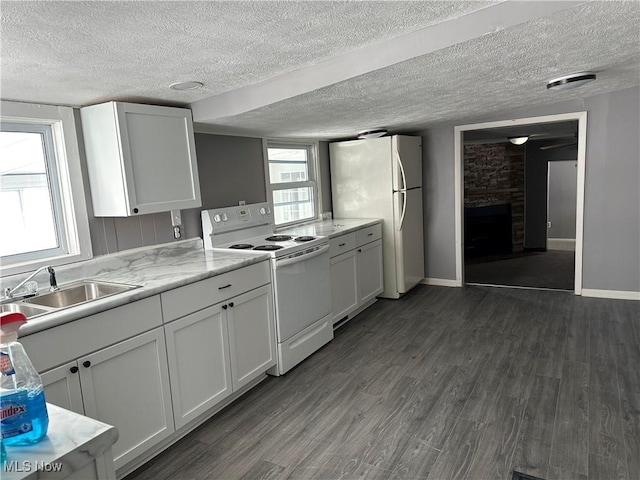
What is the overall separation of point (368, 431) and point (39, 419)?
1.78 metres

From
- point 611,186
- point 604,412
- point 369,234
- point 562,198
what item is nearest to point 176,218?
point 369,234

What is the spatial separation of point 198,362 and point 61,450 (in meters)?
1.49

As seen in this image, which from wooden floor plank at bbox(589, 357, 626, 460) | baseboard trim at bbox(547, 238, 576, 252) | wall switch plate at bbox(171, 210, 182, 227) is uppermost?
wall switch plate at bbox(171, 210, 182, 227)

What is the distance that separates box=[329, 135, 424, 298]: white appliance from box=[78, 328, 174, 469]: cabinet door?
2918mm

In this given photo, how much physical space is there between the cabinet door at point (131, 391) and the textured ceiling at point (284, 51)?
1227 mm

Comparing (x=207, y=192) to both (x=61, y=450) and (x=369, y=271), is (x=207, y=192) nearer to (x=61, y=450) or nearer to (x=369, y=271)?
(x=369, y=271)

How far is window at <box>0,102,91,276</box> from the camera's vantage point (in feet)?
7.20

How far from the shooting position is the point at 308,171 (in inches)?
185

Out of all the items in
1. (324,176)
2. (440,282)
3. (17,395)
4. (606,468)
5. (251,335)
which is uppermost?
(324,176)

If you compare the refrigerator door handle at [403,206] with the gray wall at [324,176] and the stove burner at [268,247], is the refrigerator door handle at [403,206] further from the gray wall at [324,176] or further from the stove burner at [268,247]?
the stove burner at [268,247]

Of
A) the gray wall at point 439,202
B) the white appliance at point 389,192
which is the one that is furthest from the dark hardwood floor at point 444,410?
the gray wall at point 439,202

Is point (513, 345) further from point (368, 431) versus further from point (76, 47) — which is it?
point (76, 47)

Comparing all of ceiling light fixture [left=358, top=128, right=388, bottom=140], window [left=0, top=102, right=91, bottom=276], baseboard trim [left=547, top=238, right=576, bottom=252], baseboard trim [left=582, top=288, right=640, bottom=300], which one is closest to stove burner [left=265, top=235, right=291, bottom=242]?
window [left=0, top=102, right=91, bottom=276]

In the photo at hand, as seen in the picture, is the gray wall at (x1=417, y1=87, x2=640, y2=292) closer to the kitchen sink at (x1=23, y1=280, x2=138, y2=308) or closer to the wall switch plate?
the wall switch plate
